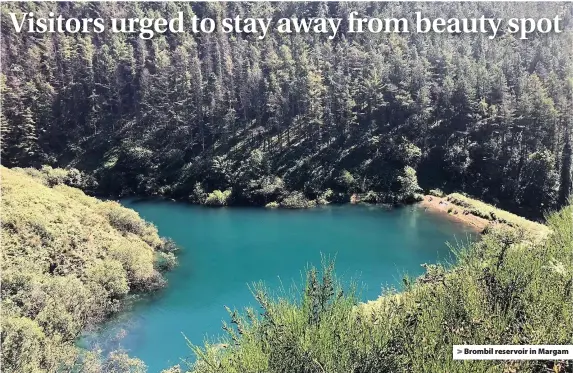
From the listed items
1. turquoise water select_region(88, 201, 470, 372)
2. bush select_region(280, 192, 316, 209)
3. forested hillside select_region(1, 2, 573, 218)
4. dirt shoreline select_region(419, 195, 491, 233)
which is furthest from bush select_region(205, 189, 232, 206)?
dirt shoreline select_region(419, 195, 491, 233)

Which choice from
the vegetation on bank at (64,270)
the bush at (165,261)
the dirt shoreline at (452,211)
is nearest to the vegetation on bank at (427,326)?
the vegetation on bank at (64,270)

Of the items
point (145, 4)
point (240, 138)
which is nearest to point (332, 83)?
point (240, 138)

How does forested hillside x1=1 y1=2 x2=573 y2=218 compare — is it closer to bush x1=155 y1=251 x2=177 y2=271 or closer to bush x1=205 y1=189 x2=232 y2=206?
bush x1=205 y1=189 x2=232 y2=206

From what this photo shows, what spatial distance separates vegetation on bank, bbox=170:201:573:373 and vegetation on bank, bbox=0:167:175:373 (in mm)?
12964

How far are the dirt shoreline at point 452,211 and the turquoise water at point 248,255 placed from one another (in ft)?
5.02

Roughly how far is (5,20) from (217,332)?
101 metres

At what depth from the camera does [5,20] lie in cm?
10456

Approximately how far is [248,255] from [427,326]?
38.8 meters

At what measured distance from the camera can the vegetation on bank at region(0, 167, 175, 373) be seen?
23.8m

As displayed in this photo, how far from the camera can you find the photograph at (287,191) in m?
13.0

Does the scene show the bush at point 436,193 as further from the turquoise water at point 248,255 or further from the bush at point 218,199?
the bush at point 218,199

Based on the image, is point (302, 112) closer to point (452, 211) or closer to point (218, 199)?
point (218, 199)

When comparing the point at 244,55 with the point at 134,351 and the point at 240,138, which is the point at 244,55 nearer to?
the point at 240,138

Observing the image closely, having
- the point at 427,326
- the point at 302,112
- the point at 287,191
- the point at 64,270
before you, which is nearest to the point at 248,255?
the point at 64,270
